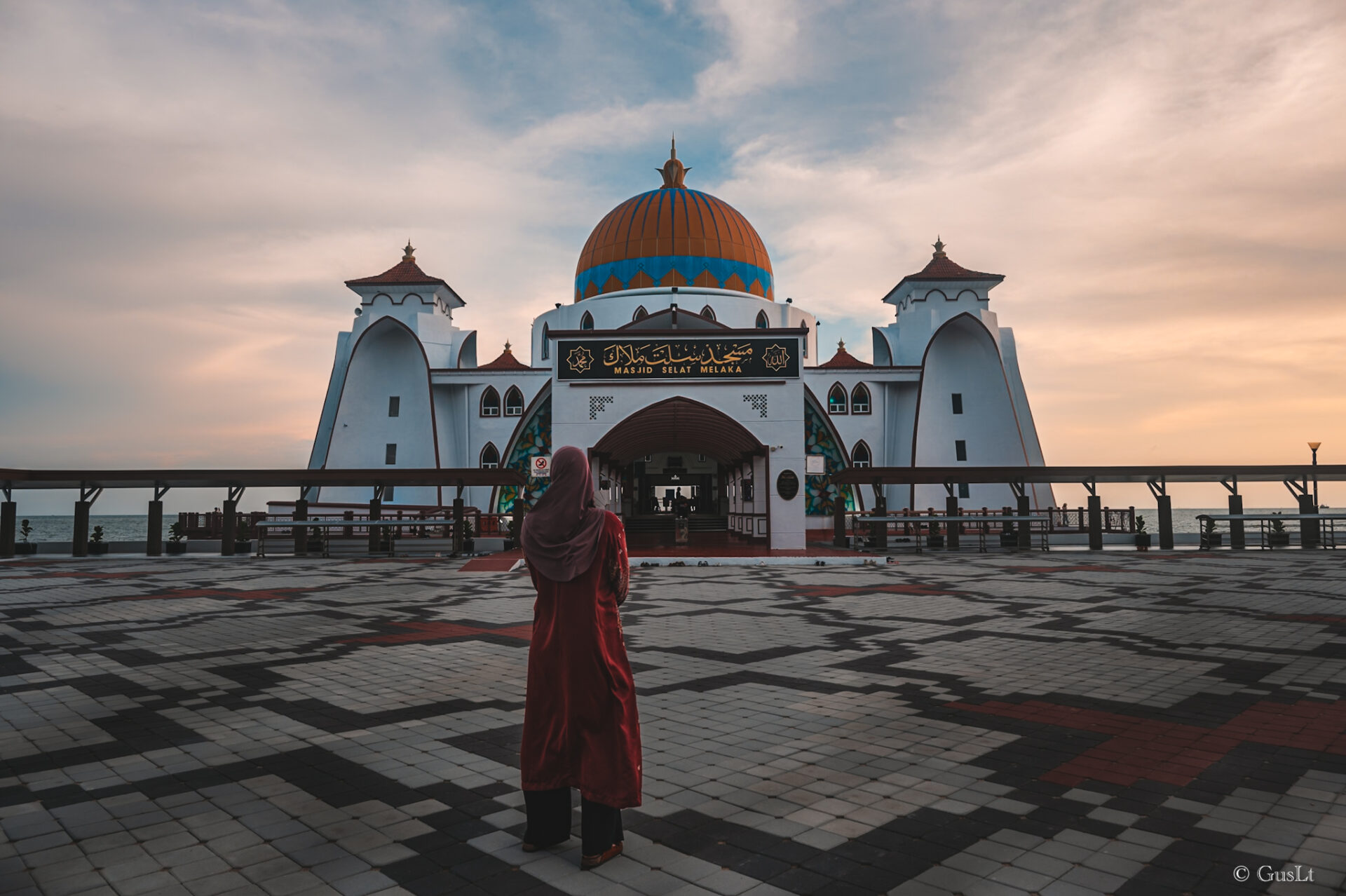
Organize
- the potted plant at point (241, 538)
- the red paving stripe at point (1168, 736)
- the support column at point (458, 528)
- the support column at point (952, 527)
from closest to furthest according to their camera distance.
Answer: the red paving stripe at point (1168, 736), the support column at point (458, 528), the potted plant at point (241, 538), the support column at point (952, 527)

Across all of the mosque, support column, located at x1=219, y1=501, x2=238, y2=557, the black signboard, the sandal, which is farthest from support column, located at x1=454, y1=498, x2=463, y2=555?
the sandal

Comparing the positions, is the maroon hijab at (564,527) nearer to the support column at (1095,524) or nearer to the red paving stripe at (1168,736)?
the red paving stripe at (1168,736)

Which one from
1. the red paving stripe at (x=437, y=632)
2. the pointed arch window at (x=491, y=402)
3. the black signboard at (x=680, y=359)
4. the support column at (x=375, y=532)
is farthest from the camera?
the pointed arch window at (x=491, y=402)

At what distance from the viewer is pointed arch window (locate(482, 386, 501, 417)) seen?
34688mm

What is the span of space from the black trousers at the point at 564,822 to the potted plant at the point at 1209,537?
A: 74.7 feet

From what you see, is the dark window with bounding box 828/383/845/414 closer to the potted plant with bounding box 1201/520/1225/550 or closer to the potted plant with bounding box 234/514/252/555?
the potted plant with bounding box 1201/520/1225/550

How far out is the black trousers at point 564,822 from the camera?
3064 millimetres

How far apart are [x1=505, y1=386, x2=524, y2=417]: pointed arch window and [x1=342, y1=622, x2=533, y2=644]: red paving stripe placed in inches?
1026

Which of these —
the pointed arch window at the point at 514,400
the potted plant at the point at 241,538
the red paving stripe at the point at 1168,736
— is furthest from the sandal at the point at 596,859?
the pointed arch window at the point at 514,400

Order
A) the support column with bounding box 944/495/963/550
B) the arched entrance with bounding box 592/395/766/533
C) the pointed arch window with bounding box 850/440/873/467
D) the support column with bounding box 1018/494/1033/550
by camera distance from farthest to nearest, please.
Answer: the pointed arch window with bounding box 850/440/873/467 → the support column with bounding box 944/495/963/550 → the support column with bounding box 1018/494/1033/550 → the arched entrance with bounding box 592/395/766/533

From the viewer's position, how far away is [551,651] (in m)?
3.29

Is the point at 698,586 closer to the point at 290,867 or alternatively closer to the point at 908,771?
the point at 908,771

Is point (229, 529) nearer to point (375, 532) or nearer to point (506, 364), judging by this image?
point (375, 532)

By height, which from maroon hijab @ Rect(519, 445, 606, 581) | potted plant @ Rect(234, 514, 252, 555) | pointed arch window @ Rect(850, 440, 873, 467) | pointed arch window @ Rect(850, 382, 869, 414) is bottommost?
potted plant @ Rect(234, 514, 252, 555)
